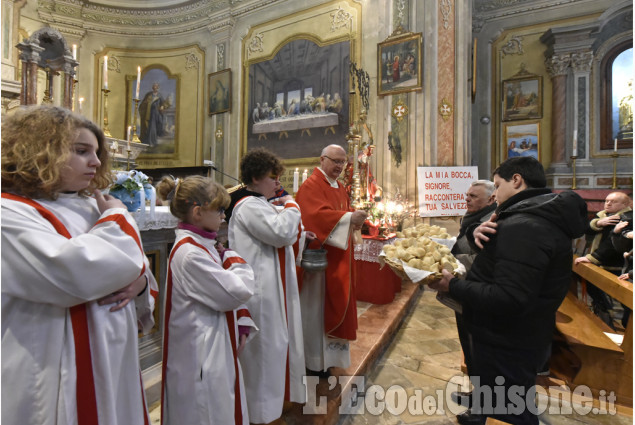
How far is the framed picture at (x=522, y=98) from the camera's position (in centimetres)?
830

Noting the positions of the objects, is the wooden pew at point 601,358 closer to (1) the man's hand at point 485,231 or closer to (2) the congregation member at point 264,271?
(1) the man's hand at point 485,231

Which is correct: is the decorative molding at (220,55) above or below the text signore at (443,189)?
above

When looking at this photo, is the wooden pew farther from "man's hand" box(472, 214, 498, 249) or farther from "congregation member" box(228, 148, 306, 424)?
"congregation member" box(228, 148, 306, 424)

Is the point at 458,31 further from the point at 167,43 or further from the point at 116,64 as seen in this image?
the point at 116,64

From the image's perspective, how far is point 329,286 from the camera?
2.52 m

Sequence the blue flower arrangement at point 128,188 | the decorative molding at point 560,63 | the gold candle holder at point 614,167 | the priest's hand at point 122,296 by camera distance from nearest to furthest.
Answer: the priest's hand at point 122,296 < the blue flower arrangement at point 128,188 < the gold candle holder at point 614,167 < the decorative molding at point 560,63

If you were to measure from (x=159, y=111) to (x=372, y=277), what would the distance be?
9347mm

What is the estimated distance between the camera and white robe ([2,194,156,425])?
891 mm

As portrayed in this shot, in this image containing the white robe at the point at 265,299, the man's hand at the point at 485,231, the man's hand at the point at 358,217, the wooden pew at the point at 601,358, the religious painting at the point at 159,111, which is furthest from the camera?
the religious painting at the point at 159,111

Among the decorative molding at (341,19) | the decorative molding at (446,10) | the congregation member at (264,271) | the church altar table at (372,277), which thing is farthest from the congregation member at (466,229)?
the decorative molding at (341,19)

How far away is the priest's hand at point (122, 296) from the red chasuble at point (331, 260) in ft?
4.94

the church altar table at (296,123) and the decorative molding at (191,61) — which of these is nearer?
the church altar table at (296,123)

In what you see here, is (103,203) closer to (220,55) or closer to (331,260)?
(331,260)

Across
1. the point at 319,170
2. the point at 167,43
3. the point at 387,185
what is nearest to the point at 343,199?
the point at 319,170
